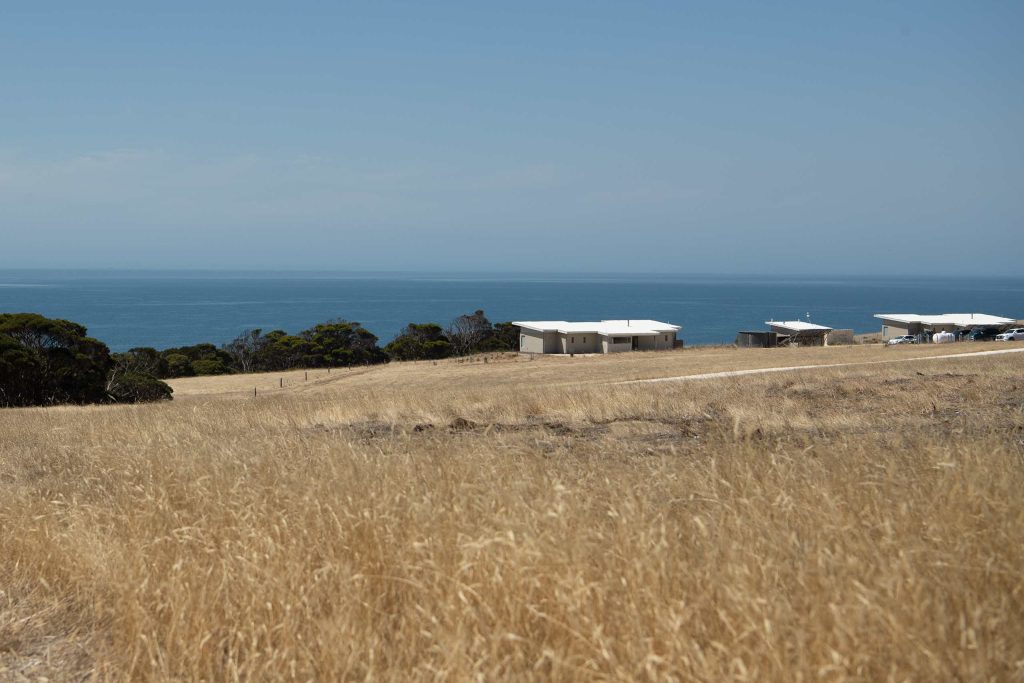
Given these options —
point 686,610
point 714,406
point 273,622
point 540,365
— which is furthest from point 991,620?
point 540,365

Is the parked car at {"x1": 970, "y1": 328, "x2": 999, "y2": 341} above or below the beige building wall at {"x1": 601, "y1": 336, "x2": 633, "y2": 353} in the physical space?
above

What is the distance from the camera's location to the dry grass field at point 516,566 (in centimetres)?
328

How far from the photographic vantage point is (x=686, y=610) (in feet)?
11.4

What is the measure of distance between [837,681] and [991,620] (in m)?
0.57

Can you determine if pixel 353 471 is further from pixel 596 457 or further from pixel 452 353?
pixel 452 353

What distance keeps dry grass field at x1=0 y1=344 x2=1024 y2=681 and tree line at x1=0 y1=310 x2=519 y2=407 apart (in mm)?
29384

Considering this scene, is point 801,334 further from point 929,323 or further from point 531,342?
point 531,342

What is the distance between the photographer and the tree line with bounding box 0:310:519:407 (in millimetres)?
34469

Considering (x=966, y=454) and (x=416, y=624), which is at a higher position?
(x=966, y=454)

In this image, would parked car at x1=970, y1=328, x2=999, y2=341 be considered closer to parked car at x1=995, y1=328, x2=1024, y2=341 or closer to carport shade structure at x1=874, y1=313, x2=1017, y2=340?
parked car at x1=995, y1=328, x2=1024, y2=341

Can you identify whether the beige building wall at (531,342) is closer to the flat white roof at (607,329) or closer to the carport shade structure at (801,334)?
the flat white roof at (607,329)

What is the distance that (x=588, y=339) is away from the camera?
72125mm

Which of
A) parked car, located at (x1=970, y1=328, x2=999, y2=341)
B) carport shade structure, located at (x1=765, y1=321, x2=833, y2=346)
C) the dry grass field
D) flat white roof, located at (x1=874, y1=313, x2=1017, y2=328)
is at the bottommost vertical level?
carport shade structure, located at (x1=765, y1=321, x2=833, y2=346)

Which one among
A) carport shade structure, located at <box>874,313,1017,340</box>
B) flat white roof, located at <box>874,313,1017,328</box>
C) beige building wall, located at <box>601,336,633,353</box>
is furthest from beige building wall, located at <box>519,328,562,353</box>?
flat white roof, located at <box>874,313,1017,328</box>
